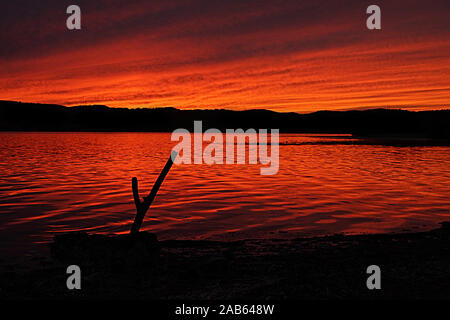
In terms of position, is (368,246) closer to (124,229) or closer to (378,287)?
(378,287)

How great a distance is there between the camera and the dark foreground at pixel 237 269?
27.9 ft

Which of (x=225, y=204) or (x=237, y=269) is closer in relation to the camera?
(x=237, y=269)

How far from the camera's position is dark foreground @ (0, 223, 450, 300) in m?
8.51

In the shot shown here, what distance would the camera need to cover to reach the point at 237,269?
34.0 feet

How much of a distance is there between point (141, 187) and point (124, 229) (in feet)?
38.9

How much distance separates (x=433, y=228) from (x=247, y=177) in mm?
17380

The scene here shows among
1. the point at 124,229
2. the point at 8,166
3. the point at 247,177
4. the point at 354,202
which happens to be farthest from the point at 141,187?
the point at 8,166

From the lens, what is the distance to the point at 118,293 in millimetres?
8711

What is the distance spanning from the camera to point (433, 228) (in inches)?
611

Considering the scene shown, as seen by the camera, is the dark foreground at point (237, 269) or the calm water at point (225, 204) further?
the calm water at point (225, 204)

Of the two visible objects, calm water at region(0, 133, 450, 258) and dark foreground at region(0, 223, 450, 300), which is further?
calm water at region(0, 133, 450, 258)
